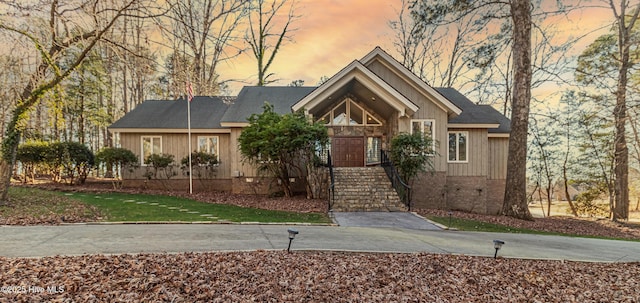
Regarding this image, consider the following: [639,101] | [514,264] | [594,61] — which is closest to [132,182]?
[514,264]

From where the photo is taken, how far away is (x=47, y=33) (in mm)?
7371

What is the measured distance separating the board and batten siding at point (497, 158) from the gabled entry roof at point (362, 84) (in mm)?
6487

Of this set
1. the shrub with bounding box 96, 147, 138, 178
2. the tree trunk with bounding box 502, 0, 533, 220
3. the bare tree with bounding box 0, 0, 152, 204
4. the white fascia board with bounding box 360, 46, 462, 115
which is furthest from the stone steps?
the shrub with bounding box 96, 147, 138, 178

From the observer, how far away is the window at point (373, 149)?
1616cm

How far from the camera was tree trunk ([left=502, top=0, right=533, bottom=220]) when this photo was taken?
480 inches

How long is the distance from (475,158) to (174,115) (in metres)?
17.4

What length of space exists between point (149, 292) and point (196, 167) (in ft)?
47.7

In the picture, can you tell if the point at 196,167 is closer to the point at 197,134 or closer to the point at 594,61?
the point at 197,134

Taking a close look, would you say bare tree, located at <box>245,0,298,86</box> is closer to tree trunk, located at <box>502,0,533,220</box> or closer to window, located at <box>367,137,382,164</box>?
window, located at <box>367,137,382,164</box>

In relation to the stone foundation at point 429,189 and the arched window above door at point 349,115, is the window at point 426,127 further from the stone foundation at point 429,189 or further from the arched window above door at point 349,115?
the arched window above door at point 349,115

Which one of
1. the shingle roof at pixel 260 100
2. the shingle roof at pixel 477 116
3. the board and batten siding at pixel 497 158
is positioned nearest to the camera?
the shingle roof at pixel 477 116

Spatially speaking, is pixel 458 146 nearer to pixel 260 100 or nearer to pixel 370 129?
pixel 370 129

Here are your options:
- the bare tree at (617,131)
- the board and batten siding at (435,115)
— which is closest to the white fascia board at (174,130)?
the board and batten siding at (435,115)

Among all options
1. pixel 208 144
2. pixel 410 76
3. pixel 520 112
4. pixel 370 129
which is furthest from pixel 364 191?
pixel 208 144
